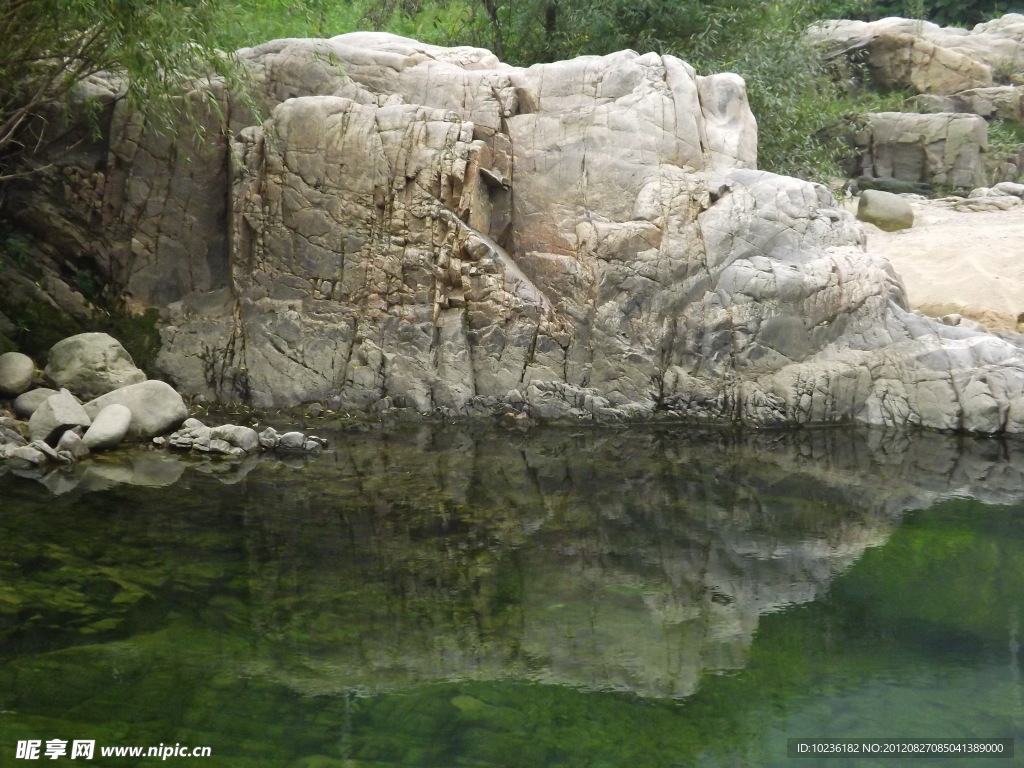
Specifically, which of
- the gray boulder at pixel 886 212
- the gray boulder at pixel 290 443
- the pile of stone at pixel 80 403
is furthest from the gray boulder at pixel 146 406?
the gray boulder at pixel 886 212

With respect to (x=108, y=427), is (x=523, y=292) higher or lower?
higher

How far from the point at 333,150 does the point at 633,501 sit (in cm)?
498

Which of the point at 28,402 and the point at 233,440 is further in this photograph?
the point at 28,402

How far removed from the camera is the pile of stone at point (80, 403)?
8.85 m

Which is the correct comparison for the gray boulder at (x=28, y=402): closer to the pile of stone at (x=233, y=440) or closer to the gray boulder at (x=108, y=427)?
the gray boulder at (x=108, y=427)

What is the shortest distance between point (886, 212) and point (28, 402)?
1248cm

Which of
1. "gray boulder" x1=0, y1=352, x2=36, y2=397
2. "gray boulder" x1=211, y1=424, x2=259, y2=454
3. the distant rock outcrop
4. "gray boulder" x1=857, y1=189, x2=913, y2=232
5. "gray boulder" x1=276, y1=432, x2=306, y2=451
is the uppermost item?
the distant rock outcrop

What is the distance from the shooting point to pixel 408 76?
11391 mm

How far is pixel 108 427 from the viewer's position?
907cm

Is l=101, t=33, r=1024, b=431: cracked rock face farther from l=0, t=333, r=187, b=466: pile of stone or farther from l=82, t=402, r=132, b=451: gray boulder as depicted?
l=82, t=402, r=132, b=451: gray boulder

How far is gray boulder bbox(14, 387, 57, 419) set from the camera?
31.1 ft

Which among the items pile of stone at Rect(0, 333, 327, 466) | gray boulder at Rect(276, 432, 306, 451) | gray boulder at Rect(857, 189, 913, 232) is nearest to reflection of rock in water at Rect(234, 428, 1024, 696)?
gray boulder at Rect(276, 432, 306, 451)

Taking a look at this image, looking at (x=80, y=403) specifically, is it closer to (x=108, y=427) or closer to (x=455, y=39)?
(x=108, y=427)

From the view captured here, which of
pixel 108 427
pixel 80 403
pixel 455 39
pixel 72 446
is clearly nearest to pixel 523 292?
pixel 108 427
